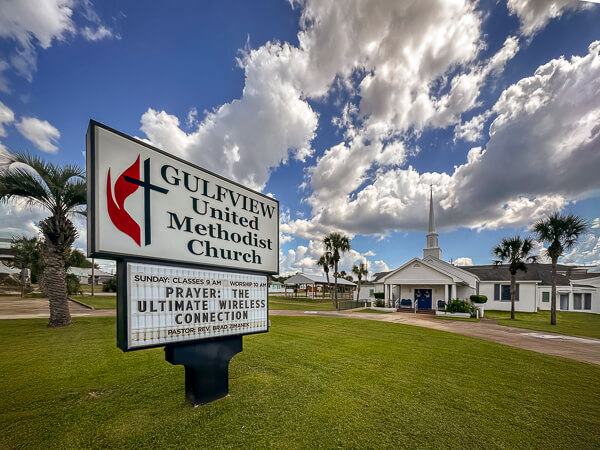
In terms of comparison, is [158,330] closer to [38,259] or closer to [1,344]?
[1,344]

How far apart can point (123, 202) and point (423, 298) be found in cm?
2862

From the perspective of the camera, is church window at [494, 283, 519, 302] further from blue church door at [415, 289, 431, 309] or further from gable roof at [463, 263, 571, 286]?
blue church door at [415, 289, 431, 309]

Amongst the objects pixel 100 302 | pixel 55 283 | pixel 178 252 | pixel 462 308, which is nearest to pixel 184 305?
pixel 178 252

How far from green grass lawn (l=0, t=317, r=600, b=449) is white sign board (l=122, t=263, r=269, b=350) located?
1.59m

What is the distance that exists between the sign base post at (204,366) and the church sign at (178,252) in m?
0.02

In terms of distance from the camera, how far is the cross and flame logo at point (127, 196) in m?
4.07

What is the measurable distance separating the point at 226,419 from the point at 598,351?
15.6 meters

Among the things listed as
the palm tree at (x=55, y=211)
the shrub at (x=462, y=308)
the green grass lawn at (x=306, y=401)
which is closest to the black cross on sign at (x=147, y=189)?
the green grass lawn at (x=306, y=401)

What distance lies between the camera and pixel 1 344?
9227 mm

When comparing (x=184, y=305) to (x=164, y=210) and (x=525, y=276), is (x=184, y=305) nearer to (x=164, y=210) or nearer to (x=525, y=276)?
(x=164, y=210)

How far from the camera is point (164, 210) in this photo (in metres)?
4.75

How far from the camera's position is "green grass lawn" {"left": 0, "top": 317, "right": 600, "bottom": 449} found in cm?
413

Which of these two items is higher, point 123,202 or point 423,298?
point 123,202

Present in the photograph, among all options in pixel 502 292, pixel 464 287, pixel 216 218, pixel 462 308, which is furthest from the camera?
pixel 502 292
